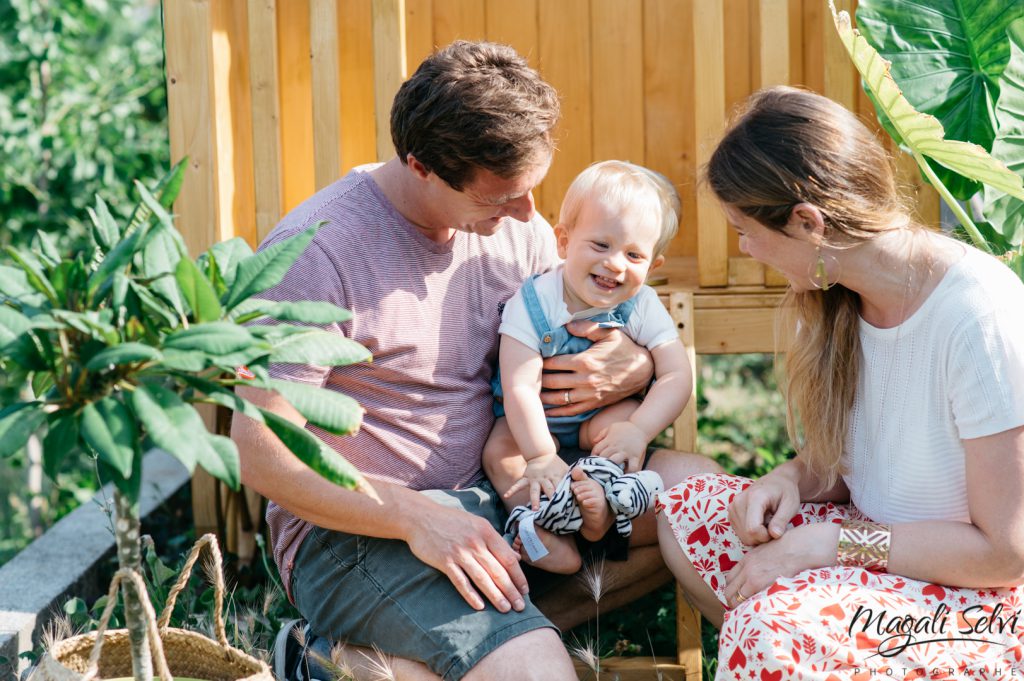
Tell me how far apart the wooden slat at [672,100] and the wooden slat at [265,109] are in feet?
4.78

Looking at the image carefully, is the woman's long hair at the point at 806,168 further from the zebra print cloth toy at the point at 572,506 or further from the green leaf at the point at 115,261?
the green leaf at the point at 115,261

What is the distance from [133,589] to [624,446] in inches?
50.8

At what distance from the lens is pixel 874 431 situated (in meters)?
2.24

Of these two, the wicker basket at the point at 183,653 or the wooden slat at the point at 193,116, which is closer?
the wicker basket at the point at 183,653

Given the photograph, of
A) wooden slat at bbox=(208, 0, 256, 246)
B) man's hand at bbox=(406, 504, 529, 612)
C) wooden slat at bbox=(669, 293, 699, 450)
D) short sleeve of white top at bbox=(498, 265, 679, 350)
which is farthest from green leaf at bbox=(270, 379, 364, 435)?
wooden slat at bbox=(208, 0, 256, 246)

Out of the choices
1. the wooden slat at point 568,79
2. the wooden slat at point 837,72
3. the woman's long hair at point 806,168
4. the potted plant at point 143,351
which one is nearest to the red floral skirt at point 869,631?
the woman's long hair at point 806,168

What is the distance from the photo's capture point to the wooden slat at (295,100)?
3.65m

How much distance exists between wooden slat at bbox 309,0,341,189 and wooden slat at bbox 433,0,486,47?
93 centimetres

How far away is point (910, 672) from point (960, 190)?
4.52 ft

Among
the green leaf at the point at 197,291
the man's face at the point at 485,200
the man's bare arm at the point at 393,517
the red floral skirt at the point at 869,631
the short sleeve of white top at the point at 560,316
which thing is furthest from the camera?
the short sleeve of white top at the point at 560,316

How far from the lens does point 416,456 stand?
2.45 metres

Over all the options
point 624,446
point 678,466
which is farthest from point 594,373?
point 678,466

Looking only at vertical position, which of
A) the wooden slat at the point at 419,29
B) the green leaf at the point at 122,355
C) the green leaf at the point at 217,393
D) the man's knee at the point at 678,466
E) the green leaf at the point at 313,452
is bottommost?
the man's knee at the point at 678,466

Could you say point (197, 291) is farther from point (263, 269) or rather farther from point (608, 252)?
point (608, 252)
